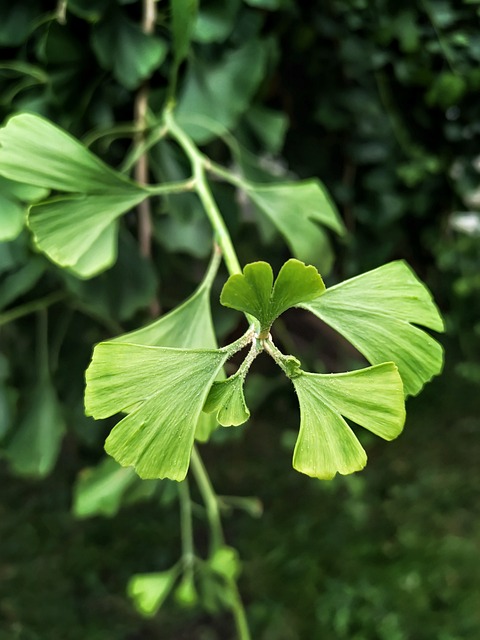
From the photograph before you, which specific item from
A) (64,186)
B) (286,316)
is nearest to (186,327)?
(64,186)

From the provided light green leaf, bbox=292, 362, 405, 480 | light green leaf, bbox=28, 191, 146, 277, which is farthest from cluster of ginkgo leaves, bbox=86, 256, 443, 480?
light green leaf, bbox=28, 191, 146, 277

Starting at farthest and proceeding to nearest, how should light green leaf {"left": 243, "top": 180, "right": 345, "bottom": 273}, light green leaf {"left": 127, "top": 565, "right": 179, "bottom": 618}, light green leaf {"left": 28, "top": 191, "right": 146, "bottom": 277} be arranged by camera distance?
light green leaf {"left": 127, "top": 565, "right": 179, "bottom": 618}
light green leaf {"left": 243, "top": 180, "right": 345, "bottom": 273}
light green leaf {"left": 28, "top": 191, "right": 146, "bottom": 277}

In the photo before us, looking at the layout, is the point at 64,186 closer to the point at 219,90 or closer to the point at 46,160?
the point at 46,160

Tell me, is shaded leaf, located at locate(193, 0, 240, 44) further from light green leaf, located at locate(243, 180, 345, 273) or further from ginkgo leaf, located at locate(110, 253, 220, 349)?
ginkgo leaf, located at locate(110, 253, 220, 349)

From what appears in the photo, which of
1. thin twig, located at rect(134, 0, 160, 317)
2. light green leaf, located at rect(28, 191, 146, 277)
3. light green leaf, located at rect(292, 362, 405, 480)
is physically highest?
light green leaf, located at rect(292, 362, 405, 480)

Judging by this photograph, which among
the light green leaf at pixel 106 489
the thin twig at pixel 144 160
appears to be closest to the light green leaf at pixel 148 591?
the light green leaf at pixel 106 489

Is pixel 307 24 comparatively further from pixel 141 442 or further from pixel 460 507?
pixel 460 507

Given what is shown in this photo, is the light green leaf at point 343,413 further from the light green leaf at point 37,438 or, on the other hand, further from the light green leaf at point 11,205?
the light green leaf at point 37,438
